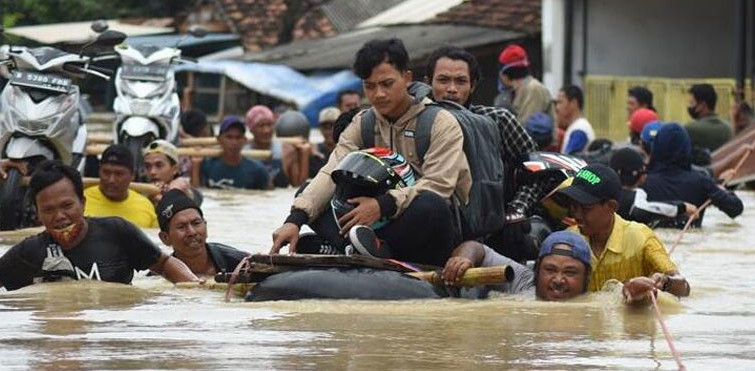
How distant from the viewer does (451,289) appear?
973cm

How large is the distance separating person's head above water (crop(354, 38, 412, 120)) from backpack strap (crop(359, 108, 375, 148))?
0.19 m

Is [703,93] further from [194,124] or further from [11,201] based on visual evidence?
[11,201]

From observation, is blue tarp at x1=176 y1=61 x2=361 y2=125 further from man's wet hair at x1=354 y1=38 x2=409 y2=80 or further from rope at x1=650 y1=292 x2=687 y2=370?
rope at x1=650 y1=292 x2=687 y2=370

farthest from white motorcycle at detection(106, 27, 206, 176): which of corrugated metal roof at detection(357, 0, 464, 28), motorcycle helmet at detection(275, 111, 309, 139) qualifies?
corrugated metal roof at detection(357, 0, 464, 28)

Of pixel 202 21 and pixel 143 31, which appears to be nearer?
pixel 143 31

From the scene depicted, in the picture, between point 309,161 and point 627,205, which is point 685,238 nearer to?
point 627,205

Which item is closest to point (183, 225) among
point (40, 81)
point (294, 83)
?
point (40, 81)

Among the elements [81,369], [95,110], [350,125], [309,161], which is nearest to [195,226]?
[350,125]

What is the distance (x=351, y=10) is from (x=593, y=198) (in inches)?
1396

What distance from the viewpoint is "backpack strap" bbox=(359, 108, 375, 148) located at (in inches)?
394

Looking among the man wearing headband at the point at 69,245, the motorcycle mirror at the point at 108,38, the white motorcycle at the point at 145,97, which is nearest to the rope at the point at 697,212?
the man wearing headband at the point at 69,245

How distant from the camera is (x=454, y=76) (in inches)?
427

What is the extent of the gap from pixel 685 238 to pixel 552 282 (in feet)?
18.3

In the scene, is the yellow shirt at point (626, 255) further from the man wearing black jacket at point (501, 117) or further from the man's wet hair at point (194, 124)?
the man's wet hair at point (194, 124)
